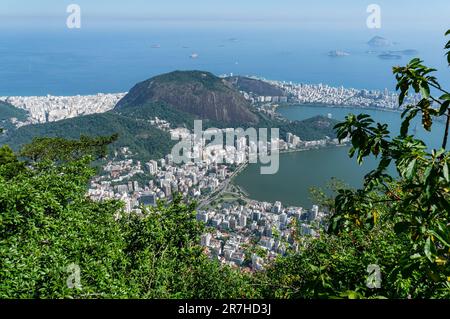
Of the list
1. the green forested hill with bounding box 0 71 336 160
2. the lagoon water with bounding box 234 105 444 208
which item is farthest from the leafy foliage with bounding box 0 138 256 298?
the green forested hill with bounding box 0 71 336 160

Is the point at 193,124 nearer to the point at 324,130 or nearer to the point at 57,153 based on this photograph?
the point at 324,130

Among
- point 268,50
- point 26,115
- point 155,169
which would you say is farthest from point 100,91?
point 268,50

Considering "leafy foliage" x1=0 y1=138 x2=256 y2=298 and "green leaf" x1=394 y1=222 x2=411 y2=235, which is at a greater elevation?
"green leaf" x1=394 y1=222 x2=411 y2=235

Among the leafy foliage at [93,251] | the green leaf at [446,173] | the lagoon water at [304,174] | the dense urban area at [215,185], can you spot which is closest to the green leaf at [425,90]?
the green leaf at [446,173]

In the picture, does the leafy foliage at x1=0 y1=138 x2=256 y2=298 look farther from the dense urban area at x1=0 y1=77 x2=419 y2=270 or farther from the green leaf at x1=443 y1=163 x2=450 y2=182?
the green leaf at x1=443 y1=163 x2=450 y2=182

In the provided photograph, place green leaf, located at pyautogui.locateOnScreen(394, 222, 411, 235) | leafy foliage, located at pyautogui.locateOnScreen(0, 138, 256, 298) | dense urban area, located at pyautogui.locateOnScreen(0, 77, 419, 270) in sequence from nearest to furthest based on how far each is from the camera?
green leaf, located at pyautogui.locateOnScreen(394, 222, 411, 235) → leafy foliage, located at pyautogui.locateOnScreen(0, 138, 256, 298) → dense urban area, located at pyautogui.locateOnScreen(0, 77, 419, 270)

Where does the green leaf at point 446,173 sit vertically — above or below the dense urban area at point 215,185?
above

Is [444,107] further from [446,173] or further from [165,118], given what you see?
[165,118]

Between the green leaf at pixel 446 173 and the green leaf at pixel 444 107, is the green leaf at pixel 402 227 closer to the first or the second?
the green leaf at pixel 446 173
